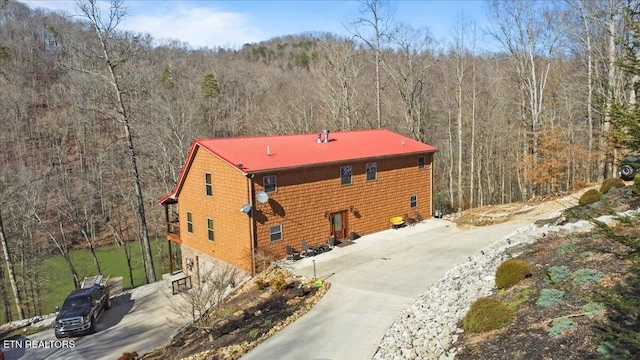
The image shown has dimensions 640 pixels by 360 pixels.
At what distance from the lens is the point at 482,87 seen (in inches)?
1624

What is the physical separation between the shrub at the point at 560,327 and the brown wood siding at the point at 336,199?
12007mm

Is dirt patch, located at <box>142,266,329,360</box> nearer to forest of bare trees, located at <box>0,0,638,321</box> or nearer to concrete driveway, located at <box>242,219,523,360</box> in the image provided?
concrete driveway, located at <box>242,219,523,360</box>

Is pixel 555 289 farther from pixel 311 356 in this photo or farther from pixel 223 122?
pixel 223 122

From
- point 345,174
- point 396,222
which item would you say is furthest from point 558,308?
point 396,222

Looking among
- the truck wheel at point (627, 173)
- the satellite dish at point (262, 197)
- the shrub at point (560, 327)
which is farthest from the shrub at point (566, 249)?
the satellite dish at point (262, 197)

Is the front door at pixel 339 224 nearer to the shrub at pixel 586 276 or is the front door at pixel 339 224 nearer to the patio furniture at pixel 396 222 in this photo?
the patio furniture at pixel 396 222

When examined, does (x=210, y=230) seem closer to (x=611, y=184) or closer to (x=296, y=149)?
(x=296, y=149)

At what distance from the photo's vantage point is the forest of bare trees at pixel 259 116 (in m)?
25.7

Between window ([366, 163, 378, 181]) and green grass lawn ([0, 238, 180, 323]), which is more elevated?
window ([366, 163, 378, 181])

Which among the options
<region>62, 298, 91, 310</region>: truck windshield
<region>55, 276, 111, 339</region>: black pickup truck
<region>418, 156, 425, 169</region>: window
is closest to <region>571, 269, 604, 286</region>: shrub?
<region>418, 156, 425, 169</region>: window

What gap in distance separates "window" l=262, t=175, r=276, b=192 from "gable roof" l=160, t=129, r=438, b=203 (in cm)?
49

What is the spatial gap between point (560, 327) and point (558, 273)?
8.48ft

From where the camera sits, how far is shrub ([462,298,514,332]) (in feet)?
30.7

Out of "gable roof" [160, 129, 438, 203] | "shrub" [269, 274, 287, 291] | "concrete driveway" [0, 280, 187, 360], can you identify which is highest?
"gable roof" [160, 129, 438, 203]
